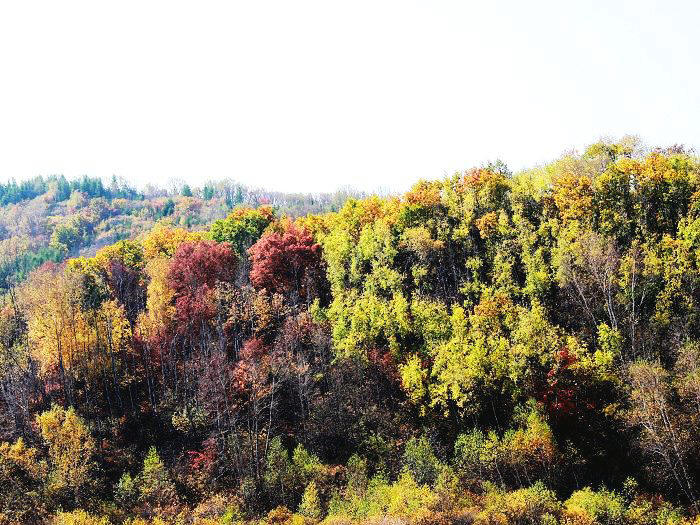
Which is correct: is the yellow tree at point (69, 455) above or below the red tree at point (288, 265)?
below

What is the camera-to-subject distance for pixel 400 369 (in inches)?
1709

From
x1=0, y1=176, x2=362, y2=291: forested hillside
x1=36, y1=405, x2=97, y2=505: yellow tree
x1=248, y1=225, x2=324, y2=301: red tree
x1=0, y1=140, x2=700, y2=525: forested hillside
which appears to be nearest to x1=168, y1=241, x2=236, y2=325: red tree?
x1=0, y1=140, x2=700, y2=525: forested hillside

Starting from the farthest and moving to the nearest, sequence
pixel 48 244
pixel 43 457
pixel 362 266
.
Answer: pixel 48 244 < pixel 362 266 < pixel 43 457

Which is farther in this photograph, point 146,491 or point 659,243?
point 659,243

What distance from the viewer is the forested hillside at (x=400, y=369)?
117 feet

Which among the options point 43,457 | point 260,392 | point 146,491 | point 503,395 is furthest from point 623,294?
point 43,457

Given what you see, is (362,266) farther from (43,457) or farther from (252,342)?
(43,457)

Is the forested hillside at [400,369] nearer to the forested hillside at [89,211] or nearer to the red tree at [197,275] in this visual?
the red tree at [197,275]

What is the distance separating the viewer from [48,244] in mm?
128500

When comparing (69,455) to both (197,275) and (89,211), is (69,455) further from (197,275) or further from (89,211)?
(89,211)

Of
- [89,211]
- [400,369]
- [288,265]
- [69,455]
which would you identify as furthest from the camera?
[89,211]

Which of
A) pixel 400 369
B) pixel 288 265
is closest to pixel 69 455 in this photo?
pixel 400 369

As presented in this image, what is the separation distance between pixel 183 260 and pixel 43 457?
66.4 ft

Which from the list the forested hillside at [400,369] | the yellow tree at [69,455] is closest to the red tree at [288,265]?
the forested hillside at [400,369]
